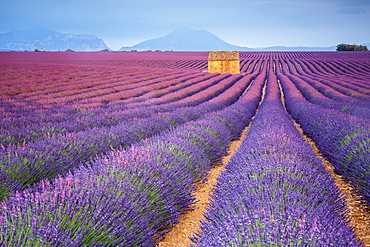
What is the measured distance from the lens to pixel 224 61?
2998 centimetres

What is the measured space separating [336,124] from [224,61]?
25.5m

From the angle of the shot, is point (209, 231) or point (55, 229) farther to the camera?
point (209, 231)

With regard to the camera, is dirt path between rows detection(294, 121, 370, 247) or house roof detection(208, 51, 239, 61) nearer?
dirt path between rows detection(294, 121, 370, 247)

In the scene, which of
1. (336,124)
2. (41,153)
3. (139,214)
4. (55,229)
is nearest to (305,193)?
(139,214)

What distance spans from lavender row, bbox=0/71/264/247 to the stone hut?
89.3 ft

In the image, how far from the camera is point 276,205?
74.0 inches

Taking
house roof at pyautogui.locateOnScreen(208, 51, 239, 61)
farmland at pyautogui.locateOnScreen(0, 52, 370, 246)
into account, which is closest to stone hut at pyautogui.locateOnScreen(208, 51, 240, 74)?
house roof at pyautogui.locateOnScreen(208, 51, 239, 61)

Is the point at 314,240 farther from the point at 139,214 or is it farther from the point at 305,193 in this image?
the point at 139,214

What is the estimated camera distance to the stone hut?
2984 cm

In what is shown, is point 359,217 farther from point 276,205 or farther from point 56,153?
point 56,153

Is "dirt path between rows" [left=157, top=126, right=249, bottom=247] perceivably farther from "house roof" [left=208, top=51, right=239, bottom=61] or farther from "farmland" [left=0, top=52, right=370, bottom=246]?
"house roof" [left=208, top=51, right=239, bottom=61]

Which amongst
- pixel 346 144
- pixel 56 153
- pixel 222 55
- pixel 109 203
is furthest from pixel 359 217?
pixel 222 55

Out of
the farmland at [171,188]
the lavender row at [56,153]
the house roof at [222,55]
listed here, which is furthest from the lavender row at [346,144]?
the house roof at [222,55]

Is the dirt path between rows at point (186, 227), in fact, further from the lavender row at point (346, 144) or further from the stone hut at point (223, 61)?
the stone hut at point (223, 61)
